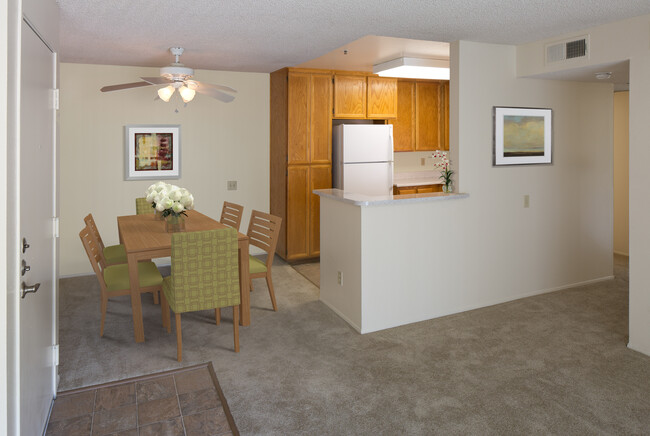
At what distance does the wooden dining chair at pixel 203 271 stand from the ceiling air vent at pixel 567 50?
2854 millimetres

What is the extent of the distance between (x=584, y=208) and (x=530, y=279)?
3.09 ft

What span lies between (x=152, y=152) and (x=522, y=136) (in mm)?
3843

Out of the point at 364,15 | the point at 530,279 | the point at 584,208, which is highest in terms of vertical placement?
the point at 364,15

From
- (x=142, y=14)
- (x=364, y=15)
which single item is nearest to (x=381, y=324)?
(x=364, y=15)

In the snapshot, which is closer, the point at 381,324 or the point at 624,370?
the point at 624,370

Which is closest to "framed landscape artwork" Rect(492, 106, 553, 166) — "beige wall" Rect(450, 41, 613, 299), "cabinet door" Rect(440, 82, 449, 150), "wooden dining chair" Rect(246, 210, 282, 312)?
"beige wall" Rect(450, 41, 613, 299)

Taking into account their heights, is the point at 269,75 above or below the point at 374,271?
above

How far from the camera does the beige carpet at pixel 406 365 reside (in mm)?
A: 2672

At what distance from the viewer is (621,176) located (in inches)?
261

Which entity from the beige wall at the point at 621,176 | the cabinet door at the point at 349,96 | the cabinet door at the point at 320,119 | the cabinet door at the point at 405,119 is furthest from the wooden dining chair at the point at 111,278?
the beige wall at the point at 621,176

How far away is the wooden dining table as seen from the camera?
358 centimetres

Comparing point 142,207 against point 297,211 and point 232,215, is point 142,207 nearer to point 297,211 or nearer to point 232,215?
point 232,215

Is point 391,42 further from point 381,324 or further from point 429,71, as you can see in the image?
point 381,324

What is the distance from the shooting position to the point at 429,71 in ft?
18.2
